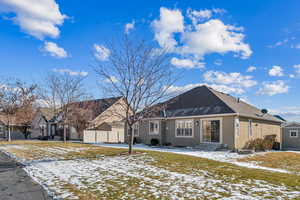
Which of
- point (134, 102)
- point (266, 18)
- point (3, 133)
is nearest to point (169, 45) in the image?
point (134, 102)

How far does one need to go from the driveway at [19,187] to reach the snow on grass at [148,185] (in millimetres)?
264

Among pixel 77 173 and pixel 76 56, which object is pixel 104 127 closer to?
pixel 76 56

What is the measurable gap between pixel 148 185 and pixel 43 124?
3673 cm

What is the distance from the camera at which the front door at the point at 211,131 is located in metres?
16.9

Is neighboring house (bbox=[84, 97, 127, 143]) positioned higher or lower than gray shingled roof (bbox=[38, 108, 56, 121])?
lower

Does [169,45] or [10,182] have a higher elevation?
[169,45]

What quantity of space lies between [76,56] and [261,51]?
14794 millimetres

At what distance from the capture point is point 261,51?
18.4m

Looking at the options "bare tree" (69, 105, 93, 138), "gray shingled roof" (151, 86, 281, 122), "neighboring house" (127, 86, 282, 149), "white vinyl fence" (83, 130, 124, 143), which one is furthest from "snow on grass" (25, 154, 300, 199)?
"bare tree" (69, 105, 93, 138)

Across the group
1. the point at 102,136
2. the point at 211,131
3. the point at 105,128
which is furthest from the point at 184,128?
the point at 105,128

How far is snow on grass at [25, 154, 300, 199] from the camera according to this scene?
538 centimetres

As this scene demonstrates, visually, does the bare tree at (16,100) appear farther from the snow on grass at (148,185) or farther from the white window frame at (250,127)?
the white window frame at (250,127)

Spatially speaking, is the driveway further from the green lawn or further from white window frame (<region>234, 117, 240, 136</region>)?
white window frame (<region>234, 117, 240, 136</region>)

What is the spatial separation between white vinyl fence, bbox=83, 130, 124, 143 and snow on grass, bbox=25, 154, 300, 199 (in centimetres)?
1705
